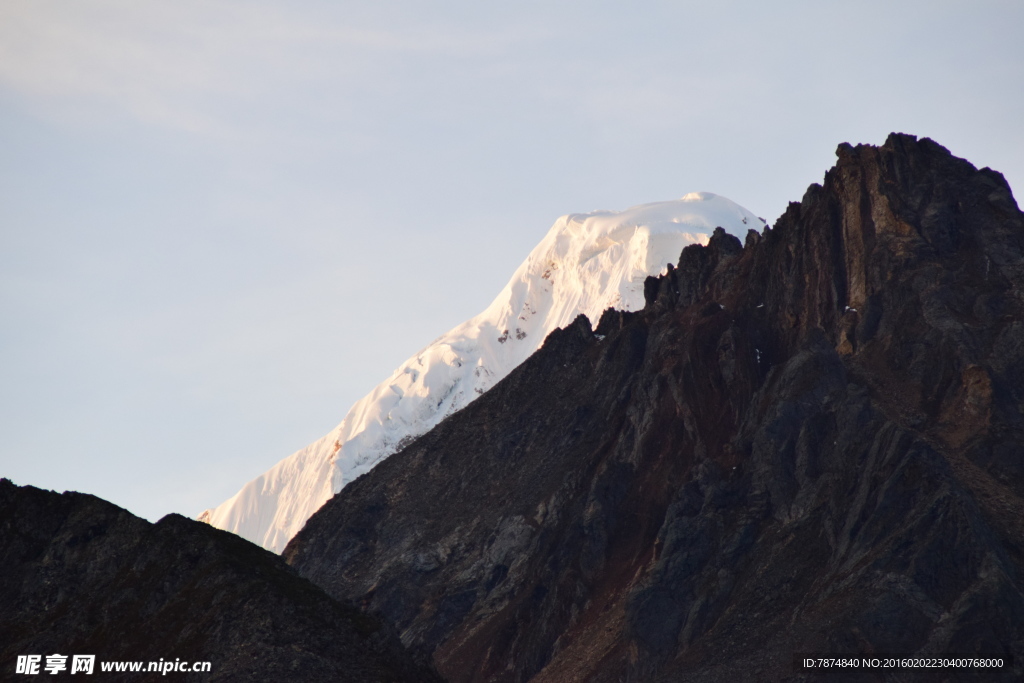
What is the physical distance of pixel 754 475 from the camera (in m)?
127

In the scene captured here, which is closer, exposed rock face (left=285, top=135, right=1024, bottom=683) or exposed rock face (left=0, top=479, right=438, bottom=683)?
exposed rock face (left=0, top=479, right=438, bottom=683)

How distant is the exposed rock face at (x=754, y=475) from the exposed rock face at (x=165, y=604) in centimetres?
3848

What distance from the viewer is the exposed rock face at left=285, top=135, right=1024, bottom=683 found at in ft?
339

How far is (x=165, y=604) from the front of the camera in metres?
79.8

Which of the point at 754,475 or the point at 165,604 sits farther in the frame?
the point at 754,475

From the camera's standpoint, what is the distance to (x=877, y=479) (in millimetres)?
111312

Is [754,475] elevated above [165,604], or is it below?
above

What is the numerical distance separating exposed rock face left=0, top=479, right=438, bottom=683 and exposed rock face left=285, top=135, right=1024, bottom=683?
38475 millimetres

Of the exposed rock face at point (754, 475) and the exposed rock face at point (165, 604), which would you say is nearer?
the exposed rock face at point (165, 604)

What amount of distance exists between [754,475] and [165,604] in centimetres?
6437

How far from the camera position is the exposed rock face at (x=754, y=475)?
339 ft

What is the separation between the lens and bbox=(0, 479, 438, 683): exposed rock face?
247 ft

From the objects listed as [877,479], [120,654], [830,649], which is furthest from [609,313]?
[120,654]

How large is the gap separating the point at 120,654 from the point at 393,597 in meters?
86.5
